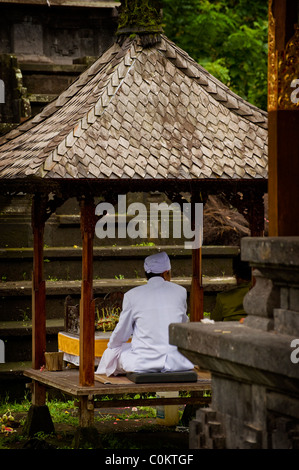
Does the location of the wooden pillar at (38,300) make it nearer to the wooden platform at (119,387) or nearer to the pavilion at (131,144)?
the pavilion at (131,144)

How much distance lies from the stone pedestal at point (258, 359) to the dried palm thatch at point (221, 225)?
9.09 meters

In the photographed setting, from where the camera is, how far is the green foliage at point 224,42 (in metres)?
19.2

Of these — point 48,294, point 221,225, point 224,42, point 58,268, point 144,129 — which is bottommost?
point 48,294

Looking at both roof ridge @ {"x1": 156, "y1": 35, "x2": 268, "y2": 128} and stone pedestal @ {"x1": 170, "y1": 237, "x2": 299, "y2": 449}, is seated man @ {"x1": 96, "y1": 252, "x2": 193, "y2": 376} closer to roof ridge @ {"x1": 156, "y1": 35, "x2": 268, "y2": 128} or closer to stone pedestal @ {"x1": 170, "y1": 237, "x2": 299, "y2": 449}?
roof ridge @ {"x1": 156, "y1": 35, "x2": 268, "y2": 128}

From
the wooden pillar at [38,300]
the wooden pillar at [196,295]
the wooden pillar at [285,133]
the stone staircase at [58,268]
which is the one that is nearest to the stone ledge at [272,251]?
the wooden pillar at [285,133]

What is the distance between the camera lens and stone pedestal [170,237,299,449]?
5.48m

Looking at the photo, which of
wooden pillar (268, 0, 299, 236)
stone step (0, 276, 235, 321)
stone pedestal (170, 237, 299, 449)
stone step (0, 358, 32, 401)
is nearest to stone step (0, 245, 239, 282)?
stone step (0, 276, 235, 321)

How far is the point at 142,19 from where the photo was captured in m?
10.2

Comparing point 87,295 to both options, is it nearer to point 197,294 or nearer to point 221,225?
point 197,294

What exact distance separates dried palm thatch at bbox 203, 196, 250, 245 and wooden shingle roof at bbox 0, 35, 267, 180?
5.20 meters

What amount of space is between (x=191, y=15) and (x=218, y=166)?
1090cm

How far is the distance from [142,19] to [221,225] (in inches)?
237

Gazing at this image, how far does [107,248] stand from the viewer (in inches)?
560

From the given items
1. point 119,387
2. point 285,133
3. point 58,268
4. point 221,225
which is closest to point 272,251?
point 285,133
